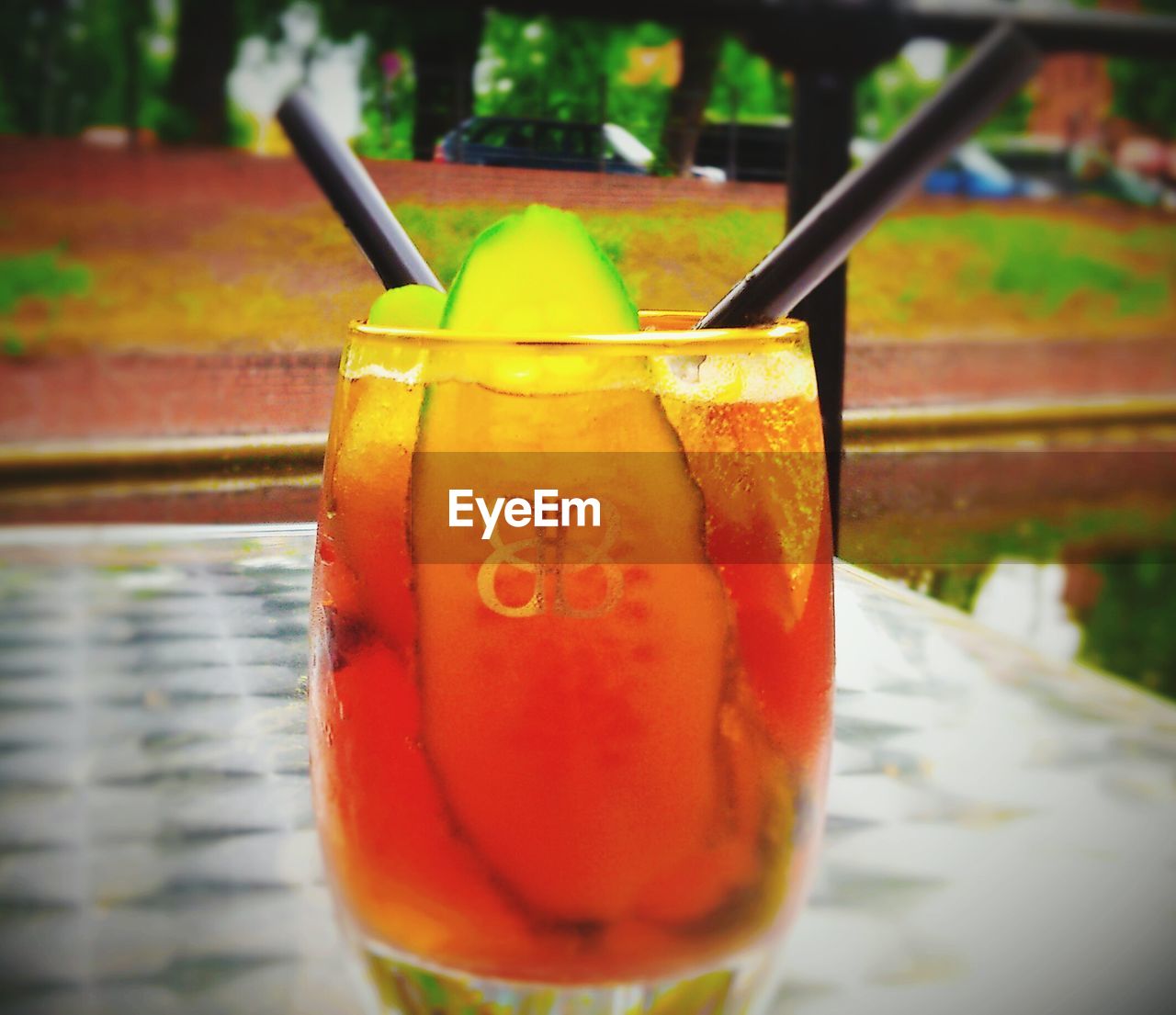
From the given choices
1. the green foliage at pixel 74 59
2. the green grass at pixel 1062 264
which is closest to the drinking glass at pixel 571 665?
the green foliage at pixel 74 59

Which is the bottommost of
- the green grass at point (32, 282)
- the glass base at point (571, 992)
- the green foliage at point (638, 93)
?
the green grass at point (32, 282)

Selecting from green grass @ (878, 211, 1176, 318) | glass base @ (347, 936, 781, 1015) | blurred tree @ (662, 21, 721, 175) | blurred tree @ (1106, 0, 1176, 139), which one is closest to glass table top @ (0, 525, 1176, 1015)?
glass base @ (347, 936, 781, 1015)

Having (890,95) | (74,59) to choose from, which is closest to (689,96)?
(890,95)

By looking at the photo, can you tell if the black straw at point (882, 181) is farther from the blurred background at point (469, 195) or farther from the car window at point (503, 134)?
the car window at point (503, 134)

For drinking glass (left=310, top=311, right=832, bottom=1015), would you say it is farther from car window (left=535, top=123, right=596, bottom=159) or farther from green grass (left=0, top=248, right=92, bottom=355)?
green grass (left=0, top=248, right=92, bottom=355)

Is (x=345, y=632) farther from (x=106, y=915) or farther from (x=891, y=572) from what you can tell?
(x=891, y=572)

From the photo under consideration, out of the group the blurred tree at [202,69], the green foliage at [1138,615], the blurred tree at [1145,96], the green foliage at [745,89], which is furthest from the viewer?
the blurred tree at [1145,96]

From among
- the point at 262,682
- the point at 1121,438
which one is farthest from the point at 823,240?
the point at 1121,438

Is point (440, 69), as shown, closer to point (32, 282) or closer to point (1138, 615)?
point (1138, 615)

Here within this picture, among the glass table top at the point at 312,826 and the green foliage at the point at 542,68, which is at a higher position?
the green foliage at the point at 542,68
